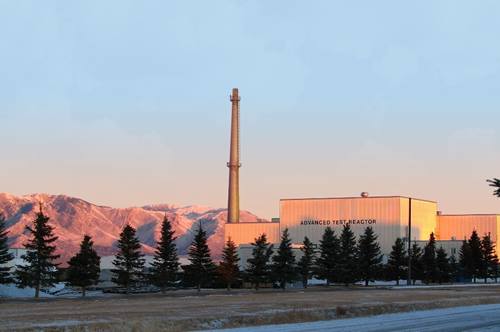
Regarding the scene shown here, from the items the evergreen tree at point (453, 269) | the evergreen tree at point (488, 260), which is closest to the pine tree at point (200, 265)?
the evergreen tree at point (453, 269)

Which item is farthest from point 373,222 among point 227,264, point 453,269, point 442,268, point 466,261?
point 227,264

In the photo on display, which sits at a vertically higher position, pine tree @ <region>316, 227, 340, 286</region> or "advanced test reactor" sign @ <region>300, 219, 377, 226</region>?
"advanced test reactor" sign @ <region>300, 219, 377, 226</region>

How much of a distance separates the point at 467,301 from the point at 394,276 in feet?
190

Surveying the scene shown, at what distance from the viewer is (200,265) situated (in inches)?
3620

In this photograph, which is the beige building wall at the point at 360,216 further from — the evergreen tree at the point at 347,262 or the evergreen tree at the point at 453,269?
the evergreen tree at the point at 347,262

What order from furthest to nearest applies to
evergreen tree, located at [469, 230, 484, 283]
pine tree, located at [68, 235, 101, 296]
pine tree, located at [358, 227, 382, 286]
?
evergreen tree, located at [469, 230, 484, 283] < pine tree, located at [358, 227, 382, 286] < pine tree, located at [68, 235, 101, 296]

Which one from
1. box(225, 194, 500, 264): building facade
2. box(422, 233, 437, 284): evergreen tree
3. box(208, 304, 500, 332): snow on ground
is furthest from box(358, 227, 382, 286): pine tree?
box(208, 304, 500, 332): snow on ground

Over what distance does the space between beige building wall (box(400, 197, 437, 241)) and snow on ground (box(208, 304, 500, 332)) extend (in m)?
96.6

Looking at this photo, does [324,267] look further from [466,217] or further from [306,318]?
[306,318]

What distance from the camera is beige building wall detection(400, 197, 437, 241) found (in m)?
143

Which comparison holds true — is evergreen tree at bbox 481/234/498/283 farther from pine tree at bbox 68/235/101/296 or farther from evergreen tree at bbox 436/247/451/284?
pine tree at bbox 68/235/101/296

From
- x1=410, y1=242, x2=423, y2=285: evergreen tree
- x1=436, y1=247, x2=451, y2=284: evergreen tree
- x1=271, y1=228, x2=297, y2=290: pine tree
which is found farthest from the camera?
x1=436, y1=247, x2=451, y2=284: evergreen tree

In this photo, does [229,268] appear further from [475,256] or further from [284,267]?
[475,256]

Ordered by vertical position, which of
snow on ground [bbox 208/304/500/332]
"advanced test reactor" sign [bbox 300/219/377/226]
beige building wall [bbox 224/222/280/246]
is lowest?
snow on ground [bbox 208/304/500/332]
